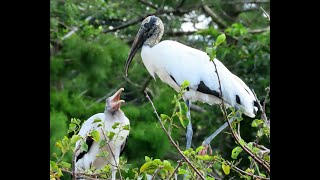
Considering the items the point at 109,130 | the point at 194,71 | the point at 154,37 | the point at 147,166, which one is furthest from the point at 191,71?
the point at 147,166

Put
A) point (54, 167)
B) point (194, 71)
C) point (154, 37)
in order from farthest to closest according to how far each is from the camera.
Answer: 1. point (154, 37)
2. point (194, 71)
3. point (54, 167)

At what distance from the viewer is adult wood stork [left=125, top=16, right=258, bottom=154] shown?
273cm

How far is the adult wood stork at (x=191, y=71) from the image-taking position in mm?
2729

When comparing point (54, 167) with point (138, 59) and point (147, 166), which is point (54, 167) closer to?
point (147, 166)

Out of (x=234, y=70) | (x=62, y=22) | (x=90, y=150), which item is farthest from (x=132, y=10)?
(x=90, y=150)

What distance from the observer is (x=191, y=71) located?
282cm

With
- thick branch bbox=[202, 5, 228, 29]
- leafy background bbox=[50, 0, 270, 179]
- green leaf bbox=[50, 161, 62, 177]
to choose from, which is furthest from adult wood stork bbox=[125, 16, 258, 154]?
thick branch bbox=[202, 5, 228, 29]

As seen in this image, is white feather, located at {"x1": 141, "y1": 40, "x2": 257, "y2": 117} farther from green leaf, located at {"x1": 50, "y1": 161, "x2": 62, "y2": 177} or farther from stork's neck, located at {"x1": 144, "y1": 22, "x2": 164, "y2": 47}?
green leaf, located at {"x1": 50, "y1": 161, "x2": 62, "y2": 177}

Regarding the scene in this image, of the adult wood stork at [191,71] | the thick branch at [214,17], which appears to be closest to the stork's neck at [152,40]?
the adult wood stork at [191,71]

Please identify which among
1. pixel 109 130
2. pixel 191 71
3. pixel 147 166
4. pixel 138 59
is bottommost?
pixel 138 59

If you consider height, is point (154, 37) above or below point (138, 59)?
above

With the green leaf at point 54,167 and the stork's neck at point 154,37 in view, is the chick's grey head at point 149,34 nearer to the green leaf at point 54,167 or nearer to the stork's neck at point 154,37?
the stork's neck at point 154,37

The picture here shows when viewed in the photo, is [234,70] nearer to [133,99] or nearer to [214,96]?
[133,99]
